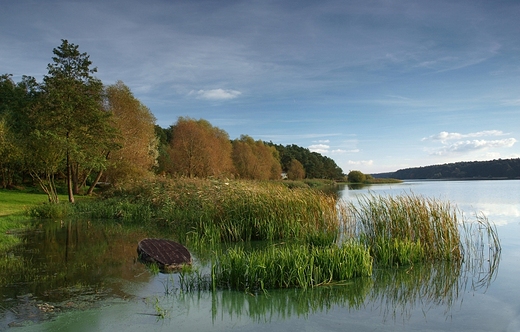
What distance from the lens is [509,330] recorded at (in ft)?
18.6

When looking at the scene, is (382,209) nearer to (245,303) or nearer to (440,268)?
(440,268)

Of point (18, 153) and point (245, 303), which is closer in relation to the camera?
point (245, 303)

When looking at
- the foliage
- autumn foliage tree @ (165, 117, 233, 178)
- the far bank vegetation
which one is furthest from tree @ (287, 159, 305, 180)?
the far bank vegetation

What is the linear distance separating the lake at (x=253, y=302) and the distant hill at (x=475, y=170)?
203ft

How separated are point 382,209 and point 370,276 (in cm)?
316

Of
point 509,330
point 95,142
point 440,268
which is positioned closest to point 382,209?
point 440,268

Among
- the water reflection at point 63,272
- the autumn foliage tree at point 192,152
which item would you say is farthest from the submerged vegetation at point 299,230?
the autumn foliage tree at point 192,152

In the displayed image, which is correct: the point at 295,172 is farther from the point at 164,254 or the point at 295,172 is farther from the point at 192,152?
the point at 164,254

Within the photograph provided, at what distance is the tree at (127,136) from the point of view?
31500mm

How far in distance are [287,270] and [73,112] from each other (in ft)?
70.9

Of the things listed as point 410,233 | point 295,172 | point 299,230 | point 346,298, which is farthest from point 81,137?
point 295,172

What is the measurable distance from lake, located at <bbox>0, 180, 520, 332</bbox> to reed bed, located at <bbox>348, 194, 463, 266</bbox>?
447mm

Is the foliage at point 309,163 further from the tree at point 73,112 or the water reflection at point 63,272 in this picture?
the water reflection at point 63,272

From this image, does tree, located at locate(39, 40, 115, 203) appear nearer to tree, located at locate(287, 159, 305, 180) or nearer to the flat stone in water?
the flat stone in water
